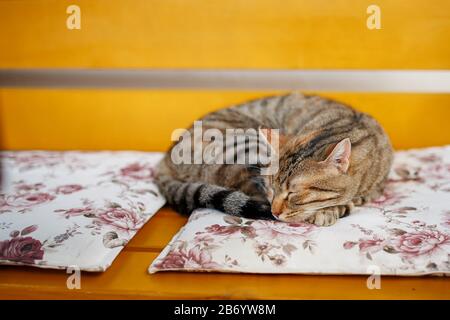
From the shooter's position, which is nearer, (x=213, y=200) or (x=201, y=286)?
(x=201, y=286)

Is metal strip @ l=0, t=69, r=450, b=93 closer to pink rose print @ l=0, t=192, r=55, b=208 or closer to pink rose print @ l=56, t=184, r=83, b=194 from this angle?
pink rose print @ l=56, t=184, r=83, b=194

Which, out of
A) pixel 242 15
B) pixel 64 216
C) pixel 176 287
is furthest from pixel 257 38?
pixel 176 287

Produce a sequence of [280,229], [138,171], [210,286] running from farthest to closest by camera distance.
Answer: [138,171] → [280,229] → [210,286]

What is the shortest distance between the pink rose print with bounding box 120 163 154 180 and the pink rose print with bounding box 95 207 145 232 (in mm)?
403

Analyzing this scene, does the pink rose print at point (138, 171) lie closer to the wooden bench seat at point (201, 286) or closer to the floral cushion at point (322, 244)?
the floral cushion at point (322, 244)

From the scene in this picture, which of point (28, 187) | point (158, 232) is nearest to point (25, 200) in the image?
point (28, 187)

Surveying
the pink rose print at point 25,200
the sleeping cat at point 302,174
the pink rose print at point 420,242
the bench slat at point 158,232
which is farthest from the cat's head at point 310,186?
the pink rose print at point 25,200

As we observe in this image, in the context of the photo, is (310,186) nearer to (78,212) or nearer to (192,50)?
(78,212)

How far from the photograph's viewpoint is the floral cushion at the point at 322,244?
1235 millimetres

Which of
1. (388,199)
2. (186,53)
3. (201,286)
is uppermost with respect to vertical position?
(186,53)

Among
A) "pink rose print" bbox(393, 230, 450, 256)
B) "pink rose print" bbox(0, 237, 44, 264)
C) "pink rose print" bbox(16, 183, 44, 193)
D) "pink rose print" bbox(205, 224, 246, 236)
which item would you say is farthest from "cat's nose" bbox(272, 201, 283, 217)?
"pink rose print" bbox(16, 183, 44, 193)

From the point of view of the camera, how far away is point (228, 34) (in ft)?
7.55

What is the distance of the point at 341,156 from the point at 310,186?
135 mm

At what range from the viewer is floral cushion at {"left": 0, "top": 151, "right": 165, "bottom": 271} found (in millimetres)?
1311
